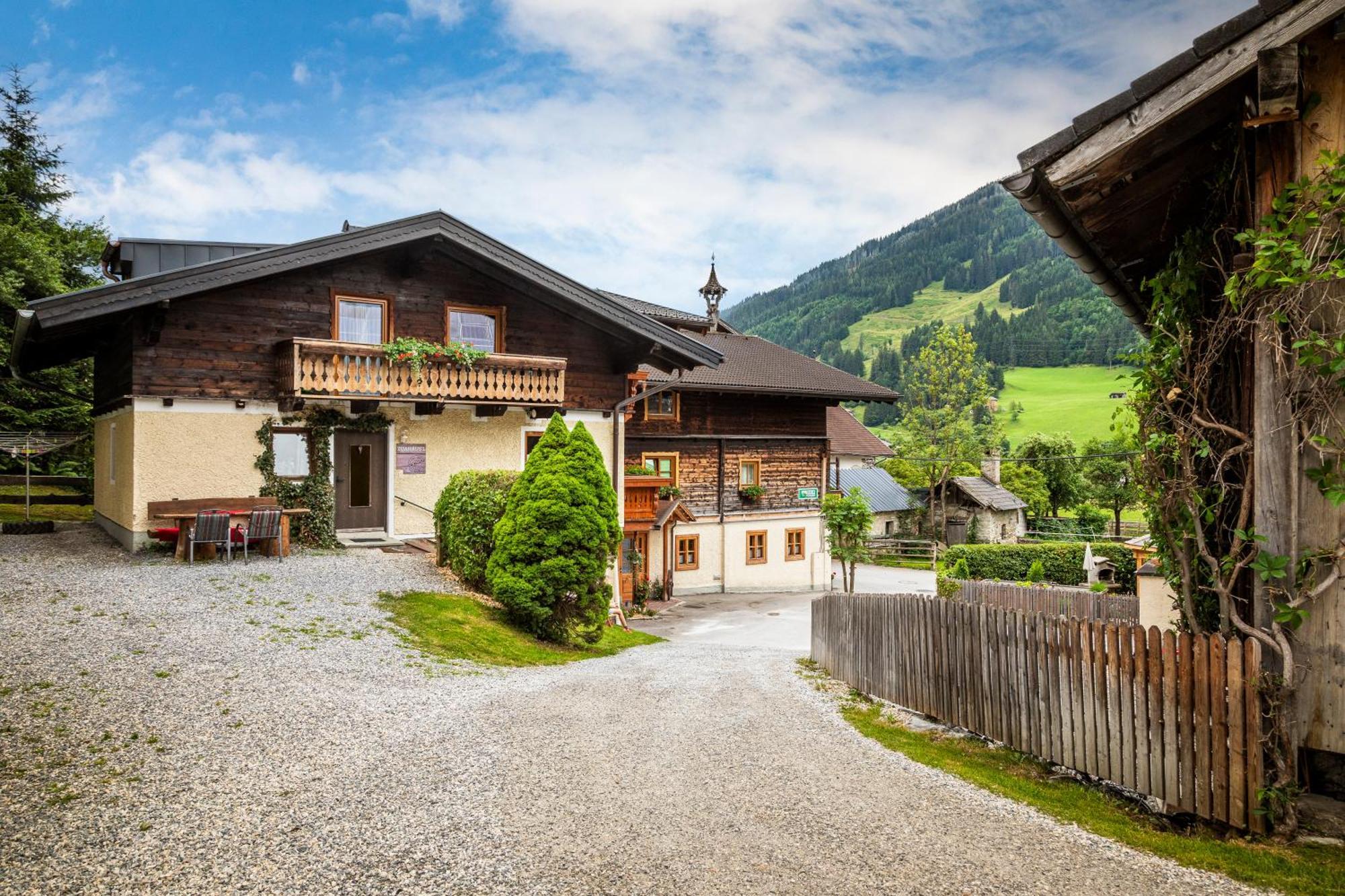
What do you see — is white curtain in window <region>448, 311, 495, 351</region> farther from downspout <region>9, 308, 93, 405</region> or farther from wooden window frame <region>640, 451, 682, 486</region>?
wooden window frame <region>640, 451, 682, 486</region>

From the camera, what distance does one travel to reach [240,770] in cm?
559

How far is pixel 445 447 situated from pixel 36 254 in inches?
718

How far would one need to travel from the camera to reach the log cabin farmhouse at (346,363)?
14.8 metres

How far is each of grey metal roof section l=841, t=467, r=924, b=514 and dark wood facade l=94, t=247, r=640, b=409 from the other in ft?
89.7

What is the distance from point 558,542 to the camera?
39.0ft

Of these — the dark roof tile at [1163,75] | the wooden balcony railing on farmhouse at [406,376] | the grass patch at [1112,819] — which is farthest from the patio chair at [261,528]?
the dark roof tile at [1163,75]

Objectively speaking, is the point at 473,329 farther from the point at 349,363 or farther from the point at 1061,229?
the point at 1061,229

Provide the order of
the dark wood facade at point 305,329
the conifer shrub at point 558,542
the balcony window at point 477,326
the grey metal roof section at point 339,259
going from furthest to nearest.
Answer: the balcony window at point 477,326 < the dark wood facade at point 305,329 < the grey metal roof section at point 339,259 < the conifer shrub at point 558,542

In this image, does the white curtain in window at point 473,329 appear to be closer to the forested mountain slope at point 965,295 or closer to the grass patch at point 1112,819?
the grass patch at point 1112,819

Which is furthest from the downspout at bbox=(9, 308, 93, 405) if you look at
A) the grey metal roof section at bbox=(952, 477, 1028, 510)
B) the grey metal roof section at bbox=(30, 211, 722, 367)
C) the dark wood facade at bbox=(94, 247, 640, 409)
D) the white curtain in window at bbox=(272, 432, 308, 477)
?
the grey metal roof section at bbox=(952, 477, 1028, 510)

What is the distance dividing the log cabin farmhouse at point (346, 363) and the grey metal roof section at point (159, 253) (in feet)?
0.19

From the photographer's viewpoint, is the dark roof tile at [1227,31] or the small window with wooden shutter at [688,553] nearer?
the dark roof tile at [1227,31]

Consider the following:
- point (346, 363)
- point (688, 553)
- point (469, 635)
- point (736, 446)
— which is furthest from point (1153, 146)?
point (736, 446)

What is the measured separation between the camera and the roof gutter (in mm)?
5762
